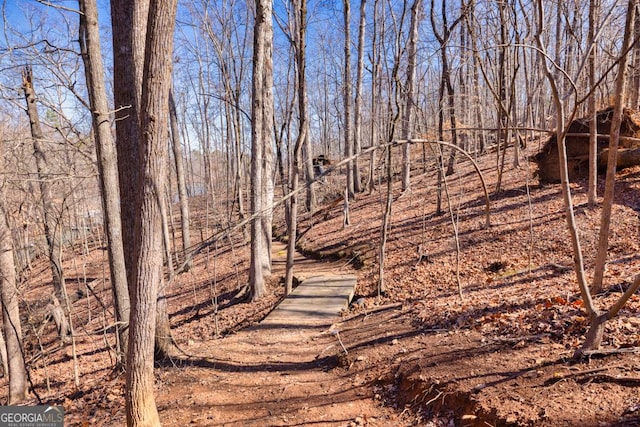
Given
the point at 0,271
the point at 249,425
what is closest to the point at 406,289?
the point at 249,425

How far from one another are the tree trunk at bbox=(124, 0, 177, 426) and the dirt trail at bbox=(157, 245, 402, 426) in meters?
1.13

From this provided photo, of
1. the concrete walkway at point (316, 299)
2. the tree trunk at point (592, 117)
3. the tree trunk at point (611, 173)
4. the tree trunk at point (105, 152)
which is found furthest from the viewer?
the concrete walkway at point (316, 299)

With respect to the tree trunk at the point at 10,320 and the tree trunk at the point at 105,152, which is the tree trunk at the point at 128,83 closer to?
the tree trunk at the point at 105,152

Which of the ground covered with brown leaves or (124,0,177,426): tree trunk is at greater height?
(124,0,177,426): tree trunk

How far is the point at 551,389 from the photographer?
3.09 meters

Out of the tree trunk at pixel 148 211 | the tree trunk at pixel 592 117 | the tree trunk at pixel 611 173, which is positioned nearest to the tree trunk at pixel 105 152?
the tree trunk at pixel 148 211

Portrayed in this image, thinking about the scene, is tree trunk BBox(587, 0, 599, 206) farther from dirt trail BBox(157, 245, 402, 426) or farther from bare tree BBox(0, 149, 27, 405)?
bare tree BBox(0, 149, 27, 405)

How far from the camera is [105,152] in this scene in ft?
19.0

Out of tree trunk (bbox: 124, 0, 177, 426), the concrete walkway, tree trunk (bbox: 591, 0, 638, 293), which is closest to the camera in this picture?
tree trunk (bbox: 124, 0, 177, 426)

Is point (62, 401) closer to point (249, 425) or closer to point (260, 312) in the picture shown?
point (249, 425)

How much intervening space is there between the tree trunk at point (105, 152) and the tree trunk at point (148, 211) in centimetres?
273

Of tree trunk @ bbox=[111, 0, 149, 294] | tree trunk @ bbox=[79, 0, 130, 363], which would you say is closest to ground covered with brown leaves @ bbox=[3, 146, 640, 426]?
tree trunk @ bbox=[79, 0, 130, 363]

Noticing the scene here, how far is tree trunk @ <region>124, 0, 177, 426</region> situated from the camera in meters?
3.14

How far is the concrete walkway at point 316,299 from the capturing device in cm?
683
